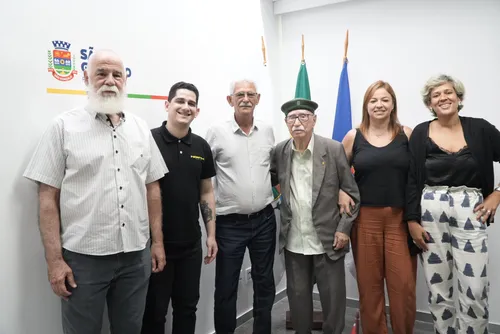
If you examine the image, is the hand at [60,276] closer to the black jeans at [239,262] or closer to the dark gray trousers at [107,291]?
the dark gray trousers at [107,291]

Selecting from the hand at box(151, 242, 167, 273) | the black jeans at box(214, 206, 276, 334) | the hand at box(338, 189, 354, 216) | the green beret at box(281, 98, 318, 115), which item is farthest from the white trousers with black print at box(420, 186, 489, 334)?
the hand at box(151, 242, 167, 273)

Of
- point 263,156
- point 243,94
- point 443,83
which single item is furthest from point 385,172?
point 243,94

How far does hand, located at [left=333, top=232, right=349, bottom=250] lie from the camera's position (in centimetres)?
220

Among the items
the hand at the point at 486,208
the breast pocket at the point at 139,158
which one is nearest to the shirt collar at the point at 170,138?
the breast pocket at the point at 139,158

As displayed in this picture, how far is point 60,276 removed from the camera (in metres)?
1.52

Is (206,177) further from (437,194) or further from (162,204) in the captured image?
(437,194)

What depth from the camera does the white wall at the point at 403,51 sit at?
2.77 metres

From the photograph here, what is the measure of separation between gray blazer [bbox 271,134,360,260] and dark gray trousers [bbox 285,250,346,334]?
10 centimetres

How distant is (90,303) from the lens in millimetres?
1587

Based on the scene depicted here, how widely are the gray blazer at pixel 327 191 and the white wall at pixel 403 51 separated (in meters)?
1.22

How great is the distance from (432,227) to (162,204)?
1.62 m

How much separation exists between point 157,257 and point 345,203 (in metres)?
1.19

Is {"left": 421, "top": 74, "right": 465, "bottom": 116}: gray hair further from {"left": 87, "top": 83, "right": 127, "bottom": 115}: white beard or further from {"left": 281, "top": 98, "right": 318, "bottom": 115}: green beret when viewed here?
{"left": 87, "top": 83, "right": 127, "bottom": 115}: white beard

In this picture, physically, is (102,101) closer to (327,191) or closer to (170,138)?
(170,138)
